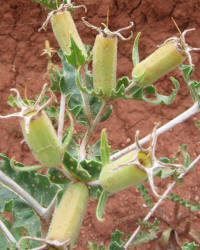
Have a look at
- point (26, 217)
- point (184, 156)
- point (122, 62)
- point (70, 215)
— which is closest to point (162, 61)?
point (70, 215)

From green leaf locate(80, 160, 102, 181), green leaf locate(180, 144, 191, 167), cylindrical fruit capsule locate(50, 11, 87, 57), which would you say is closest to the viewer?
green leaf locate(80, 160, 102, 181)

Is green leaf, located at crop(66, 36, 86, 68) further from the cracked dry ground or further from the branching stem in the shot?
the cracked dry ground

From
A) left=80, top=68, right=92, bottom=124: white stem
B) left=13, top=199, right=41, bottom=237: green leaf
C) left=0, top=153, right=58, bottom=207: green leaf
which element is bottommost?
left=13, top=199, right=41, bottom=237: green leaf

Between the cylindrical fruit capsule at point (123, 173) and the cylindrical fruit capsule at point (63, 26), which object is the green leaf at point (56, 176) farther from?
the cylindrical fruit capsule at point (63, 26)

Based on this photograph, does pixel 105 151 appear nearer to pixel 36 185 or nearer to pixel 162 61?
pixel 162 61

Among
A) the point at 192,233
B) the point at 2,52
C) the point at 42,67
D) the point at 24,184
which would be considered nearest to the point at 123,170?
the point at 24,184

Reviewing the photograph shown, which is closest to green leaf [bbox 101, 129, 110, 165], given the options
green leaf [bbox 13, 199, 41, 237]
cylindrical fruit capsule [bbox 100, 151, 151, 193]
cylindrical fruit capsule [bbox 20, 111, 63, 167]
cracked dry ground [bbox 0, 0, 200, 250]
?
cylindrical fruit capsule [bbox 100, 151, 151, 193]

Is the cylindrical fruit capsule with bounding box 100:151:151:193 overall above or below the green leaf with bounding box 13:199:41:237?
above
